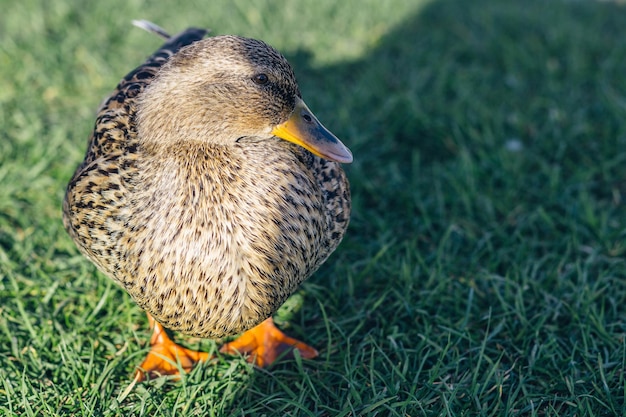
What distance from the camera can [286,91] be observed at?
2.22 meters

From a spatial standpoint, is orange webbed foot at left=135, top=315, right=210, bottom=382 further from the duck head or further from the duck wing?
the duck head

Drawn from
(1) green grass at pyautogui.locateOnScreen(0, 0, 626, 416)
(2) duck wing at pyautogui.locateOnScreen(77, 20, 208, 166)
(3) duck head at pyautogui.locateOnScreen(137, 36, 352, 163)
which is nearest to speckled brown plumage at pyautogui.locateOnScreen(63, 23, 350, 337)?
(3) duck head at pyautogui.locateOnScreen(137, 36, 352, 163)

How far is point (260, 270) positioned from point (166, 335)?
2.30 ft

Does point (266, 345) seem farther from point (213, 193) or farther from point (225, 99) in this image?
point (225, 99)

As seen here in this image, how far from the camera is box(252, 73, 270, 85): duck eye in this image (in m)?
2.16

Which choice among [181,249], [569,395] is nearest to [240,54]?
[181,249]

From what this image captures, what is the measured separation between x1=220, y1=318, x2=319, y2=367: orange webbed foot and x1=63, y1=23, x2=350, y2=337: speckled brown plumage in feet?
1.14

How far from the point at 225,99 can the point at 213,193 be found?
1.01ft

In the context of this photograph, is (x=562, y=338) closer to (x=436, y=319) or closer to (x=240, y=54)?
(x=436, y=319)

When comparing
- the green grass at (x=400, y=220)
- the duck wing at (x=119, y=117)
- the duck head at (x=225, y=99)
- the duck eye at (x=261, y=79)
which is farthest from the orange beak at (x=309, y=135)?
the green grass at (x=400, y=220)

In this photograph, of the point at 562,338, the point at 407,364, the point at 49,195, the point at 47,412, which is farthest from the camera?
the point at 49,195

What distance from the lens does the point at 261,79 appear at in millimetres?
2168

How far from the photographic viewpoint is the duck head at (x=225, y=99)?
7.07 ft

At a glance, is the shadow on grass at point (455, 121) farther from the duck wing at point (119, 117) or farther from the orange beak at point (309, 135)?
the duck wing at point (119, 117)
